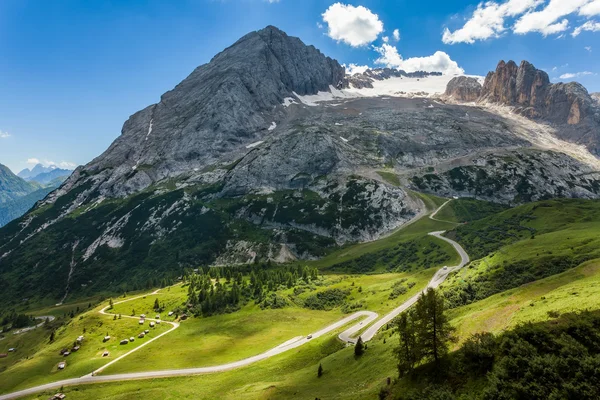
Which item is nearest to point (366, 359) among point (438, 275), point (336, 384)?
point (336, 384)

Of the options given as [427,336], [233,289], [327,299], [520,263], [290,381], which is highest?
[427,336]

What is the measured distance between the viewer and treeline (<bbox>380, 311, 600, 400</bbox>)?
22.0 m

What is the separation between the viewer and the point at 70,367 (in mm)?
81750

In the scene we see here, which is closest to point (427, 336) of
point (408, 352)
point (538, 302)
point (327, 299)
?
point (408, 352)

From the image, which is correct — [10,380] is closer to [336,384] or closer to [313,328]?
[313,328]

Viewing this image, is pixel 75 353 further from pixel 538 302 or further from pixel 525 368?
pixel 538 302

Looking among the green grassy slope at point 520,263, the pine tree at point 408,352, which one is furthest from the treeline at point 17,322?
the pine tree at point 408,352

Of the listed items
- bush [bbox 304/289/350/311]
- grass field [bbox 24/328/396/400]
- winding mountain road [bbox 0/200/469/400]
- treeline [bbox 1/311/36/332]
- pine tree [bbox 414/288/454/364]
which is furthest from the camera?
treeline [bbox 1/311/36/332]

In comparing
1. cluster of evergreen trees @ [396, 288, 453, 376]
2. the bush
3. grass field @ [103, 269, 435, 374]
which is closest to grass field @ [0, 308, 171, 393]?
grass field @ [103, 269, 435, 374]

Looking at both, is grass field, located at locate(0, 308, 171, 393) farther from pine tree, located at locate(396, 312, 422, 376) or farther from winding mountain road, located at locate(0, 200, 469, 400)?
pine tree, located at locate(396, 312, 422, 376)

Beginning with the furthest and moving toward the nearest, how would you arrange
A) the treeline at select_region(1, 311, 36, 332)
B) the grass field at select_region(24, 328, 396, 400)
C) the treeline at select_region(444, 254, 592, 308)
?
Result: the treeline at select_region(1, 311, 36, 332) → the treeline at select_region(444, 254, 592, 308) → the grass field at select_region(24, 328, 396, 400)

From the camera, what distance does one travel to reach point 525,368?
23953mm

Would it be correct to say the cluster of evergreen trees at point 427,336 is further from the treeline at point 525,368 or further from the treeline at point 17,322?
the treeline at point 17,322

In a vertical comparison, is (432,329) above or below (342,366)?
above
